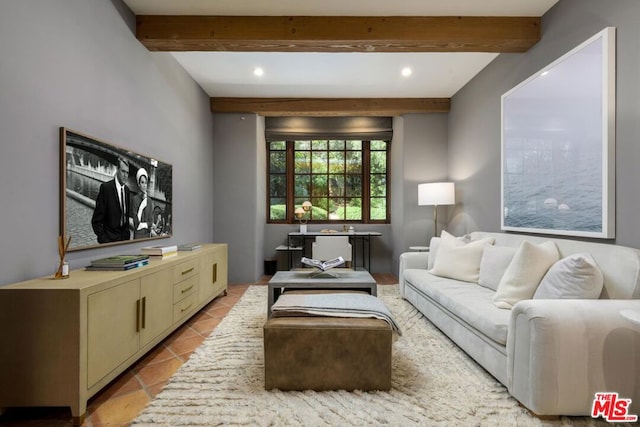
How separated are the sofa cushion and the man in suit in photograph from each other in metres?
2.61

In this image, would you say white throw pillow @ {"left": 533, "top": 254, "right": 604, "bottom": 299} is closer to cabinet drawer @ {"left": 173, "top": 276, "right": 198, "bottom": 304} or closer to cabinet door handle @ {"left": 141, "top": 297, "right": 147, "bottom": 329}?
cabinet door handle @ {"left": 141, "top": 297, "right": 147, "bottom": 329}

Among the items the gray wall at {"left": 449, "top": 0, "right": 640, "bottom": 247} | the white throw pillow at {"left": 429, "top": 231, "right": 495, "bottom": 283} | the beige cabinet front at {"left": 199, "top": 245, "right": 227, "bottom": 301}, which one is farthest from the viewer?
the beige cabinet front at {"left": 199, "top": 245, "right": 227, "bottom": 301}

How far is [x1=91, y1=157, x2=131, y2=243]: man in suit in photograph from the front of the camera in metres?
2.48

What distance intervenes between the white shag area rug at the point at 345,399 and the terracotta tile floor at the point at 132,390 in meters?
0.09

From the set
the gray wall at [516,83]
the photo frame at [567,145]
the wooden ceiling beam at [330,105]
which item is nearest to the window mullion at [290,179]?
the wooden ceiling beam at [330,105]

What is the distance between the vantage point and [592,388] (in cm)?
170

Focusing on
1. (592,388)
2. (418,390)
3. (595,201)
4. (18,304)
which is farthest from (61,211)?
(595,201)

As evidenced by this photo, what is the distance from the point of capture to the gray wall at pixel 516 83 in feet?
7.02

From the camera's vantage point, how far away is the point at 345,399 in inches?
74.9

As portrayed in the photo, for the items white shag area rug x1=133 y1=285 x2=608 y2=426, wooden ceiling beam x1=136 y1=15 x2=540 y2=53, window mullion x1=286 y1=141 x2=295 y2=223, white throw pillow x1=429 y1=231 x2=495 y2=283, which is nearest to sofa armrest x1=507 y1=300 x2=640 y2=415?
white shag area rug x1=133 y1=285 x2=608 y2=426

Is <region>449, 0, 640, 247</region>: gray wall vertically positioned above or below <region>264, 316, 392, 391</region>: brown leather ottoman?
above

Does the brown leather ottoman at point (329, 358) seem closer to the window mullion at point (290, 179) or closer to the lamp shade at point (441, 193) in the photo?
the lamp shade at point (441, 193)

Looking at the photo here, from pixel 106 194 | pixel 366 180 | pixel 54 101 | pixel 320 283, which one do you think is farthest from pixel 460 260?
pixel 54 101

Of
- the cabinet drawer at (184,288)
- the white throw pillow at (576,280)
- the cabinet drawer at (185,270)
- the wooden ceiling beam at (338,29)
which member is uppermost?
the wooden ceiling beam at (338,29)
